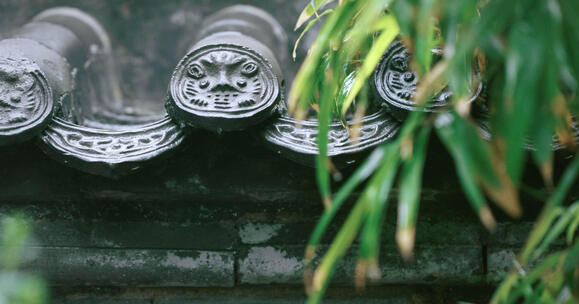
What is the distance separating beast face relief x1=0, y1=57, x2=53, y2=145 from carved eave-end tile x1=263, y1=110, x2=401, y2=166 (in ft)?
1.21

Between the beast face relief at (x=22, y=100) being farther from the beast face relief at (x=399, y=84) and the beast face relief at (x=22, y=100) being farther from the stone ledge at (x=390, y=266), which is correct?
the beast face relief at (x=399, y=84)

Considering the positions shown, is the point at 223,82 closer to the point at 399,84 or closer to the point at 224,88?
the point at 224,88

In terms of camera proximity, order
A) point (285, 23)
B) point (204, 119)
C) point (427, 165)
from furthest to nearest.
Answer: point (285, 23)
point (427, 165)
point (204, 119)

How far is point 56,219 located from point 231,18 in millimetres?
1023

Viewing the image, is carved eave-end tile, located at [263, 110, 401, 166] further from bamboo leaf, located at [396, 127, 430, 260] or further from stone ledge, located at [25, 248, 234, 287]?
bamboo leaf, located at [396, 127, 430, 260]

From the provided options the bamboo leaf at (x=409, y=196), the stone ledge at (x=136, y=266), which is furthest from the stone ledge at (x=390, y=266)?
the bamboo leaf at (x=409, y=196)

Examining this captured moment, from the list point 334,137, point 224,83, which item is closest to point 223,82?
point 224,83

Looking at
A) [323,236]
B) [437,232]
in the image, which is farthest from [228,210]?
[437,232]

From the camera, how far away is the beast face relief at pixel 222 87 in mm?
1134

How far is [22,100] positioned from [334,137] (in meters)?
0.52

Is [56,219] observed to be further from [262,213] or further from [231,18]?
[231,18]

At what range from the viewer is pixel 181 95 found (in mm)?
1163

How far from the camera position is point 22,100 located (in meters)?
1.18

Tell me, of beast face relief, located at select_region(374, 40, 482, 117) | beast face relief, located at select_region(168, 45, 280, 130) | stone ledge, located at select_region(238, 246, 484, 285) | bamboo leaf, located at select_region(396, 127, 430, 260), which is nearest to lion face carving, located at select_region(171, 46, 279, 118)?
beast face relief, located at select_region(168, 45, 280, 130)
